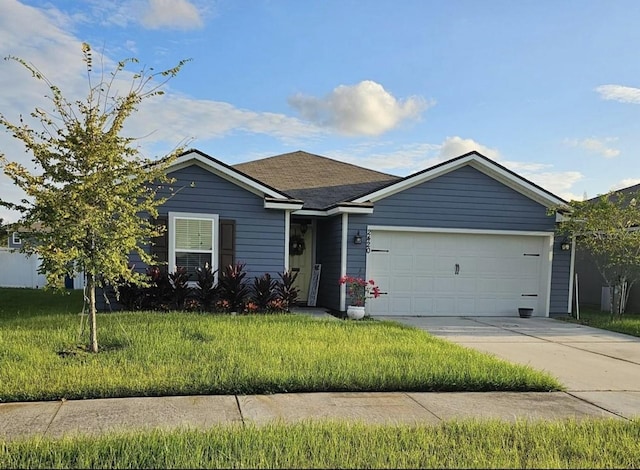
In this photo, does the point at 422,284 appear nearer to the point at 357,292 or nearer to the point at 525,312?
the point at 357,292

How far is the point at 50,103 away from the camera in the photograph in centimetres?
611

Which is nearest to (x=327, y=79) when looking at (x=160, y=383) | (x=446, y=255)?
(x=446, y=255)

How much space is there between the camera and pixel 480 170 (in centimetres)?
1164

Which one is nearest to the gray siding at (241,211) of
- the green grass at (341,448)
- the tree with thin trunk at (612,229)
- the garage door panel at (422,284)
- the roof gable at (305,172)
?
the roof gable at (305,172)

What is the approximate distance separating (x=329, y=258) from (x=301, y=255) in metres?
1.33

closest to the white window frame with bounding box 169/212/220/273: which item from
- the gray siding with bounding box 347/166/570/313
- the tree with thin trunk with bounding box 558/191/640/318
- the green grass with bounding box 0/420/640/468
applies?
the gray siding with bounding box 347/166/570/313

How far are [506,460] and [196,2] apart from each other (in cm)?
907

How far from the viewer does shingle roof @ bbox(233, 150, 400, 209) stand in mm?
12297

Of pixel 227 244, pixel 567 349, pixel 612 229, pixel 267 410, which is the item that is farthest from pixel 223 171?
pixel 612 229

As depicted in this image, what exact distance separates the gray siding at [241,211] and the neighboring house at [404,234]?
0.02 meters

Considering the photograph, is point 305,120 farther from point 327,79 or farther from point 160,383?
point 160,383

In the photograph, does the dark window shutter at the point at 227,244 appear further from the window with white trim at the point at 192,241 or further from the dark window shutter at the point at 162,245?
the dark window shutter at the point at 162,245

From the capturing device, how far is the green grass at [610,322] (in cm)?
976

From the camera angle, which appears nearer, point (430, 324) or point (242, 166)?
point (430, 324)
